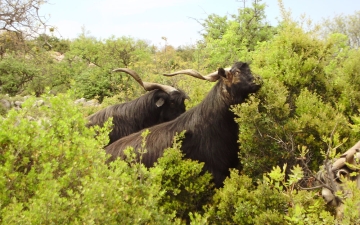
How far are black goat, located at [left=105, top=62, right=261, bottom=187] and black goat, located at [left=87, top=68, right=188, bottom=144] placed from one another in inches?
98.3

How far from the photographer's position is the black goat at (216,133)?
5.94 metres

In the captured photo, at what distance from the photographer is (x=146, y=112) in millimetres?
8867

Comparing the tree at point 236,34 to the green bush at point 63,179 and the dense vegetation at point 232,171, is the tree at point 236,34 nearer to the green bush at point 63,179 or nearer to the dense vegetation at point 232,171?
the dense vegetation at point 232,171

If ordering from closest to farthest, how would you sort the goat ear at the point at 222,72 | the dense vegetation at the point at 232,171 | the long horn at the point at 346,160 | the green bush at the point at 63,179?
the green bush at the point at 63,179 < the dense vegetation at the point at 232,171 < the long horn at the point at 346,160 < the goat ear at the point at 222,72

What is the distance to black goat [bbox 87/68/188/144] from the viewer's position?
8711 millimetres

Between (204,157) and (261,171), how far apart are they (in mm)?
1094

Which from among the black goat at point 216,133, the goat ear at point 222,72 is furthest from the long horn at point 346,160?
the goat ear at point 222,72

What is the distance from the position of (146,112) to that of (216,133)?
3089 millimetres

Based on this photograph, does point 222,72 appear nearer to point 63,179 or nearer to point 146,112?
point 146,112

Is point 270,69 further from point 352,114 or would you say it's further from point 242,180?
point 242,180

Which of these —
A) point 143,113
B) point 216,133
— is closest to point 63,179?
point 216,133

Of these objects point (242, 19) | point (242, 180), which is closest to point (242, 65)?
point (242, 180)

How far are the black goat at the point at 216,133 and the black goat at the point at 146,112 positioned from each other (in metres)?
2.50

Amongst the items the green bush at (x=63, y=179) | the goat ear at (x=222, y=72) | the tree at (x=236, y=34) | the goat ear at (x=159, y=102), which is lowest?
the green bush at (x=63, y=179)
